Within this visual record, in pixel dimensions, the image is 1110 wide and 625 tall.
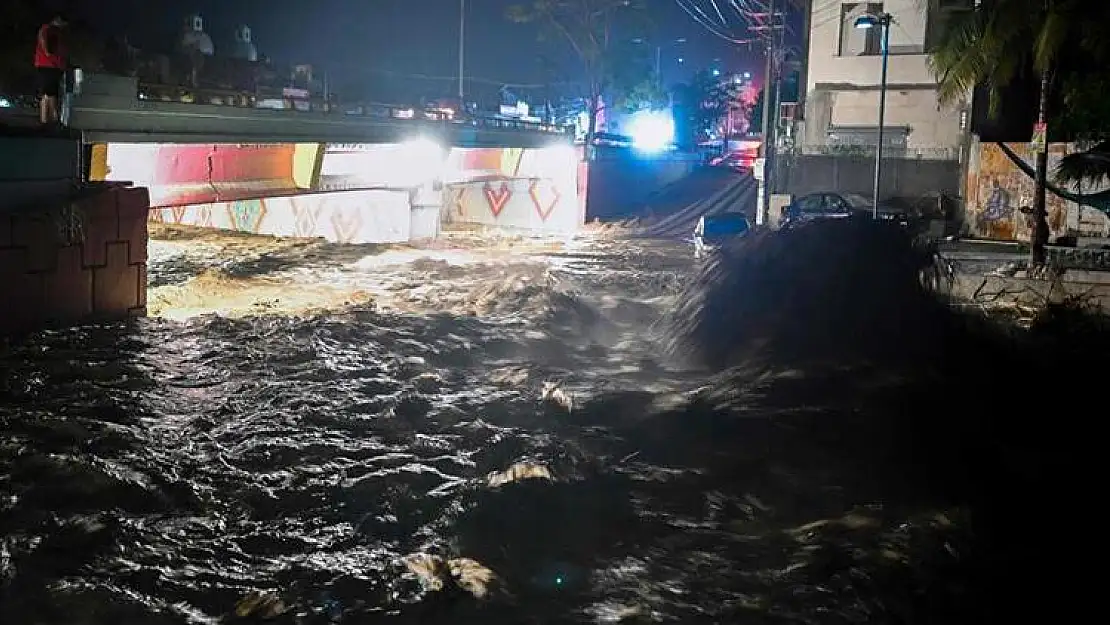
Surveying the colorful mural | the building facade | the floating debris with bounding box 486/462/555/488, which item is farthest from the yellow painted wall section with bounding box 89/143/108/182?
the building facade

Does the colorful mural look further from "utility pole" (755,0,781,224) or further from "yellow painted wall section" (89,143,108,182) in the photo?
"utility pole" (755,0,781,224)

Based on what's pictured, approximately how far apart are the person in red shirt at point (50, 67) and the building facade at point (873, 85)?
29.6 meters

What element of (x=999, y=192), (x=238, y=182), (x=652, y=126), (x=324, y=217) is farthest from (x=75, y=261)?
(x=652, y=126)

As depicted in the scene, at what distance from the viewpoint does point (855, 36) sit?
1564 inches

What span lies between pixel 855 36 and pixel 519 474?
34.6 metres

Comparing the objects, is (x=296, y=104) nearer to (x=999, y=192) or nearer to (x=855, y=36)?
(x=999, y=192)

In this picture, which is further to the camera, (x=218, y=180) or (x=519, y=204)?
(x=519, y=204)

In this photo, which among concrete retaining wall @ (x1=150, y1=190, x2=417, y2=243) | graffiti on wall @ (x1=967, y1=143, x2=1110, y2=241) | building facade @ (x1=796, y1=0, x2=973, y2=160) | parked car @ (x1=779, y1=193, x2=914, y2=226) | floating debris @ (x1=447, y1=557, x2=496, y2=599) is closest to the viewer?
floating debris @ (x1=447, y1=557, x2=496, y2=599)

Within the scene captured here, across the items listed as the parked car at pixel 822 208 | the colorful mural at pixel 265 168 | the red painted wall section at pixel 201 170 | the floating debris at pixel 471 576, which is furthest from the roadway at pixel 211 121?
the parked car at pixel 822 208

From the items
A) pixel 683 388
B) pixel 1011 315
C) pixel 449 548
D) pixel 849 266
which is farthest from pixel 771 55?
pixel 449 548

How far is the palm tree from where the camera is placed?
19.2 metres

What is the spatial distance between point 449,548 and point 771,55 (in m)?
28.8

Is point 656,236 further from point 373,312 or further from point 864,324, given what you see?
point 864,324

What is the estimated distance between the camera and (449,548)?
330 inches
